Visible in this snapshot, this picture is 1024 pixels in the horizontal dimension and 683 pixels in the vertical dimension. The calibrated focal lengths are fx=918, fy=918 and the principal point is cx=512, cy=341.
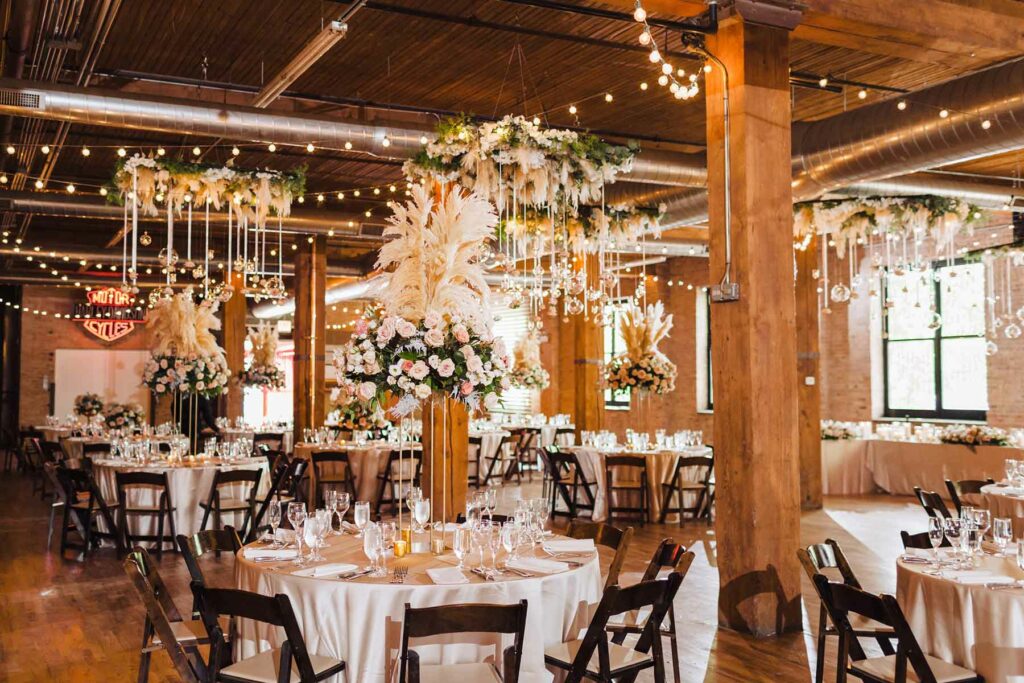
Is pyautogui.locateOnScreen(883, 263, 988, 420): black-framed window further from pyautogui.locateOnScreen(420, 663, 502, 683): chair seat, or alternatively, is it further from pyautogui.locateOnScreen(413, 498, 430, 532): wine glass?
pyautogui.locateOnScreen(420, 663, 502, 683): chair seat

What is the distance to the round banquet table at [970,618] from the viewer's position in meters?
3.79

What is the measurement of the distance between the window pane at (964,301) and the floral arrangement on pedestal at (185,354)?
10.6 meters

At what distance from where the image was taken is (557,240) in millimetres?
10539

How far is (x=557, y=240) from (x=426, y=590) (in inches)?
281

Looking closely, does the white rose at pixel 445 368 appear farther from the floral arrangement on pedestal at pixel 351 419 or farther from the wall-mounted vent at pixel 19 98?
the floral arrangement on pedestal at pixel 351 419

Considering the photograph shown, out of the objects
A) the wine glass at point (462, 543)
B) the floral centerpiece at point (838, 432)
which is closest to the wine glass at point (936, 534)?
the wine glass at point (462, 543)

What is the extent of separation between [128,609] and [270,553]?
2.84 metres

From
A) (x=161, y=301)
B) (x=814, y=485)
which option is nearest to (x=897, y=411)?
(x=814, y=485)

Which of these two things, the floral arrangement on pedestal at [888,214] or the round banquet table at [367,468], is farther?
the round banquet table at [367,468]

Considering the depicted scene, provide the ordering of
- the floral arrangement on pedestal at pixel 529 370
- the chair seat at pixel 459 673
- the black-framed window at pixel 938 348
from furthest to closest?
the floral arrangement on pedestal at pixel 529 370
the black-framed window at pixel 938 348
the chair seat at pixel 459 673

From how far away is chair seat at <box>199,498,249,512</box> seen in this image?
845cm

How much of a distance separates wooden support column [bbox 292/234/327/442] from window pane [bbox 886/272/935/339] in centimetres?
910

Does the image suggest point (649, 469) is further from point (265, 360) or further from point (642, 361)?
point (265, 360)

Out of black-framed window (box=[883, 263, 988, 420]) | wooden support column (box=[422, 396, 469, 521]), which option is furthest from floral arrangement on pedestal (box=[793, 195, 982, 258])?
wooden support column (box=[422, 396, 469, 521])
